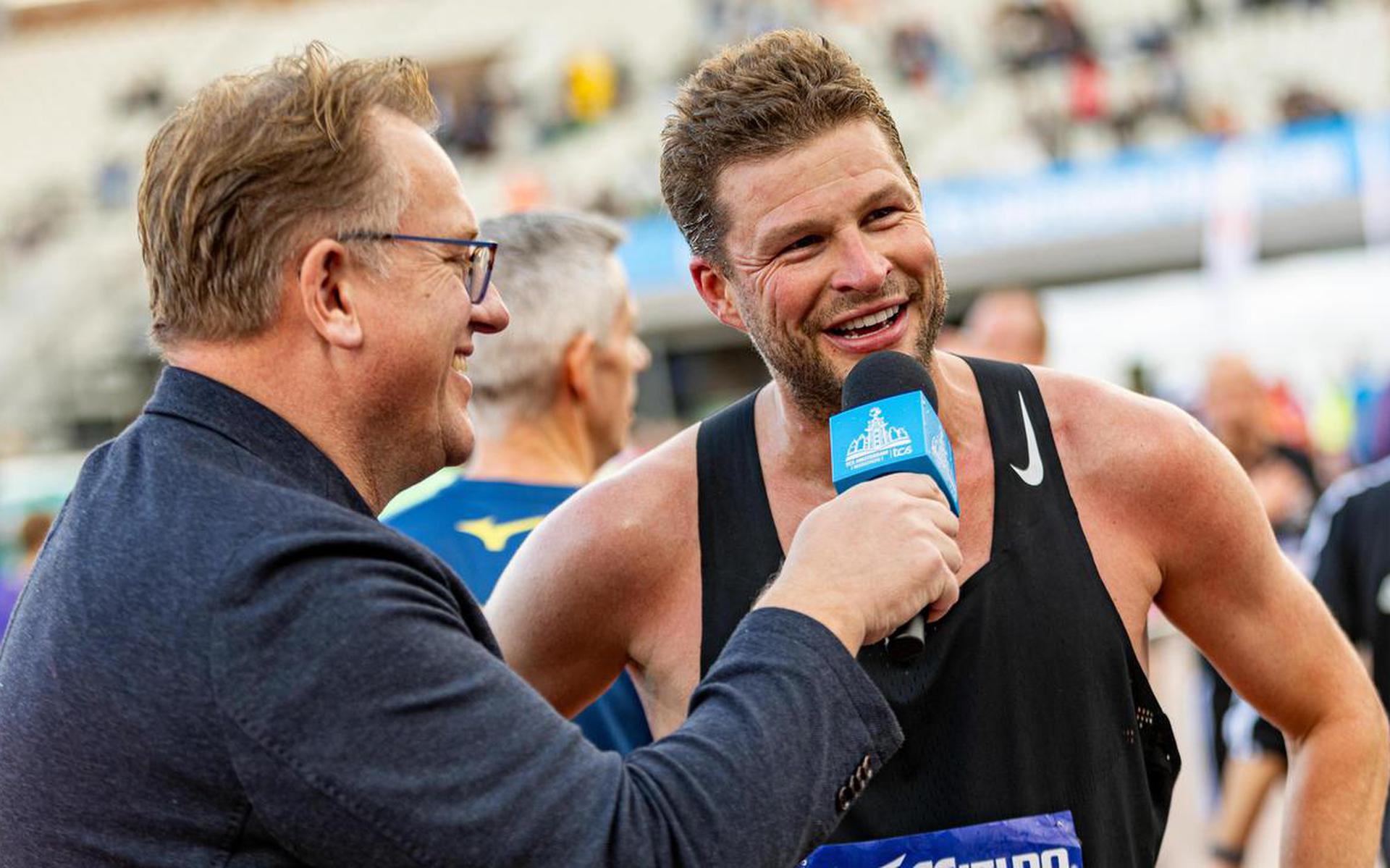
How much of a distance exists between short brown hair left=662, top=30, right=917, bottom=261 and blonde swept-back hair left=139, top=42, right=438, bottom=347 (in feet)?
2.09

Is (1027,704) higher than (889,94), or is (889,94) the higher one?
(1027,704)

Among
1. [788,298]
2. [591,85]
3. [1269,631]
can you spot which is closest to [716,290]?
[788,298]

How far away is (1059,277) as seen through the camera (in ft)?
61.5

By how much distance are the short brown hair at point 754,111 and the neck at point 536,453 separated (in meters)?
1.12

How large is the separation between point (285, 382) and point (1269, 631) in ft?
4.67

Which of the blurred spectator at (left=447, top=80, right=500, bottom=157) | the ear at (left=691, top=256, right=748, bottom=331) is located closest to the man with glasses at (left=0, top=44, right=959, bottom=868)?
the ear at (left=691, top=256, right=748, bottom=331)

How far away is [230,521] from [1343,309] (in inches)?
691

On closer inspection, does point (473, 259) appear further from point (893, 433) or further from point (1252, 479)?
point (1252, 479)

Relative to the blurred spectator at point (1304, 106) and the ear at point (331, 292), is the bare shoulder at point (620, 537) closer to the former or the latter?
the ear at point (331, 292)

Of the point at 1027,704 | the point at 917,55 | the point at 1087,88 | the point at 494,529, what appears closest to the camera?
the point at 1027,704

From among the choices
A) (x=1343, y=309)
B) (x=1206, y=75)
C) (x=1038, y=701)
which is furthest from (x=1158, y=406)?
(x=1206, y=75)

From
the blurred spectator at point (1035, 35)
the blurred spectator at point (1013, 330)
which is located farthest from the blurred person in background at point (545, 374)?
the blurred spectator at point (1035, 35)

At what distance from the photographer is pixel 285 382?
1665 millimetres

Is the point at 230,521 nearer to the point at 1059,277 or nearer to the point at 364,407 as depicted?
the point at 364,407
